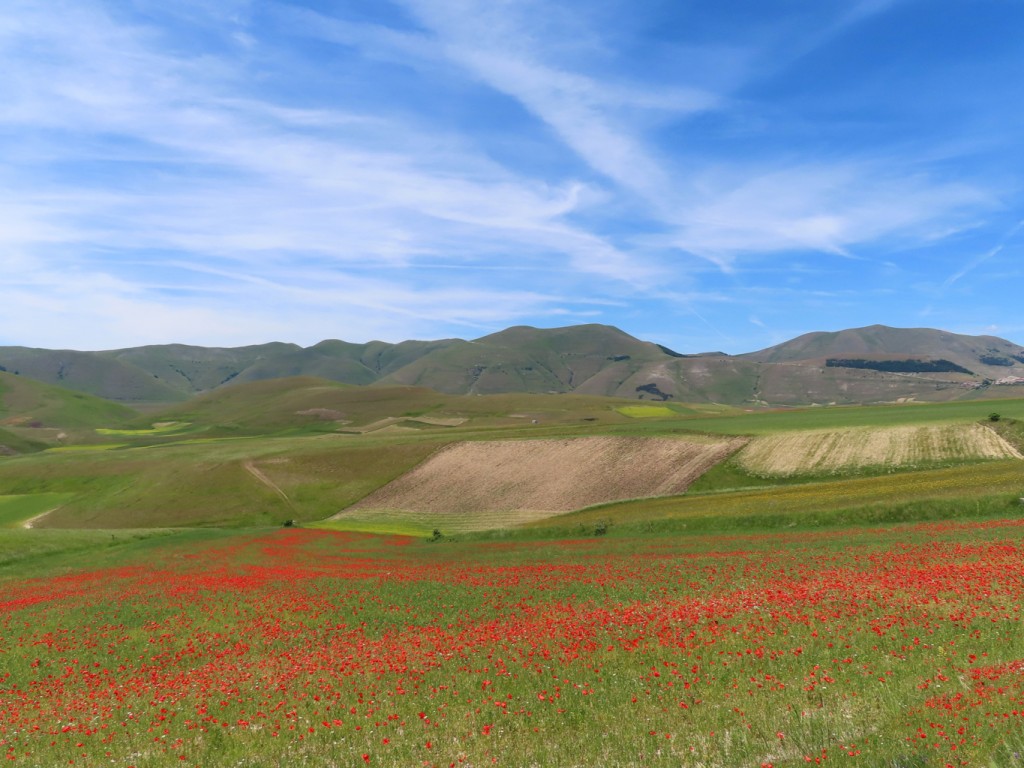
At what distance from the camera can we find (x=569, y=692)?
587 inches

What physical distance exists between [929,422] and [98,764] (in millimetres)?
100287

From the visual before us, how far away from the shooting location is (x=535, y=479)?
298ft

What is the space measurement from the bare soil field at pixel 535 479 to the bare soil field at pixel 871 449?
609cm

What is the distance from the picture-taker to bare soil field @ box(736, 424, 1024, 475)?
70.4 meters

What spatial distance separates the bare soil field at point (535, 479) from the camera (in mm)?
79688

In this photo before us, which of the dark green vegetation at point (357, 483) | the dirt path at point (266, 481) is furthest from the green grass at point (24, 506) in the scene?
the dirt path at point (266, 481)

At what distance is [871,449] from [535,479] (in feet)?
139

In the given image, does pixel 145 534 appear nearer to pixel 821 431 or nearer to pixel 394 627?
pixel 394 627

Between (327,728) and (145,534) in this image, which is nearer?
(327,728)

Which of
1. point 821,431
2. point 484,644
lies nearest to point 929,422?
point 821,431

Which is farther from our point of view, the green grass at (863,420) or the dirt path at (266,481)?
the dirt path at (266,481)

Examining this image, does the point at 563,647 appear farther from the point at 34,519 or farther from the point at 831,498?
the point at 34,519

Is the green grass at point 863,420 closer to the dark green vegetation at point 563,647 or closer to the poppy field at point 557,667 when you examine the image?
the dark green vegetation at point 563,647

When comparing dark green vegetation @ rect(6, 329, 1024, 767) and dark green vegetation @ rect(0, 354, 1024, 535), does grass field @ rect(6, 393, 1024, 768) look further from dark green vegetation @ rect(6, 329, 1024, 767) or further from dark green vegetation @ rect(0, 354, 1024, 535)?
dark green vegetation @ rect(0, 354, 1024, 535)
